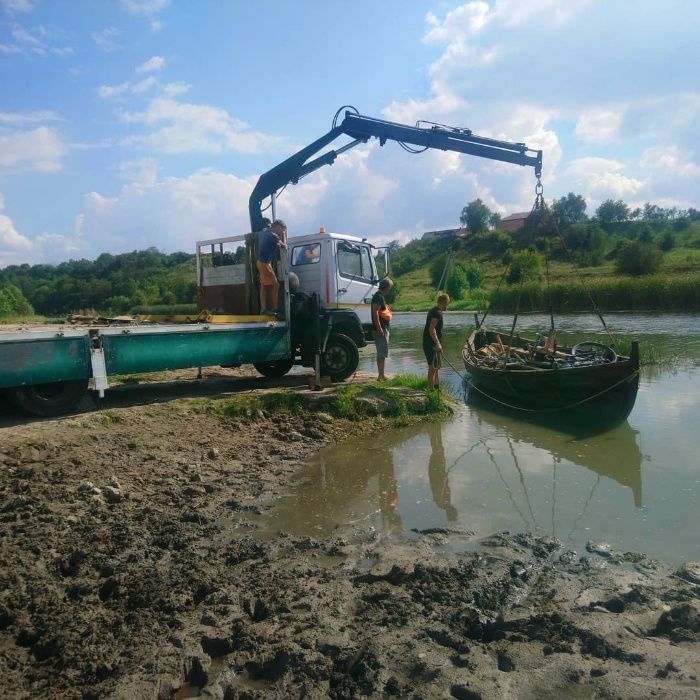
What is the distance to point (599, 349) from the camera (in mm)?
11531

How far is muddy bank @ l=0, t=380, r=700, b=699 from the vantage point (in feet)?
10.4

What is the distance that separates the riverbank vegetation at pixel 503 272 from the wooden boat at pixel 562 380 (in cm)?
234

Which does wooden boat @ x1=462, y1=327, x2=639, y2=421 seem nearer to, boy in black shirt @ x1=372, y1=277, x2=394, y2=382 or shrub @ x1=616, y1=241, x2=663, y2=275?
boy in black shirt @ x1=372, y1=277, x2=394, y2=382

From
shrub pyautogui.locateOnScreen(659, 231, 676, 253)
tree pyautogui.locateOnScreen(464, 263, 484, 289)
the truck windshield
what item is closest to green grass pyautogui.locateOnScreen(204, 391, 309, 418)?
the truck windshield

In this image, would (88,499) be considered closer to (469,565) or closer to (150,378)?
(469,565)

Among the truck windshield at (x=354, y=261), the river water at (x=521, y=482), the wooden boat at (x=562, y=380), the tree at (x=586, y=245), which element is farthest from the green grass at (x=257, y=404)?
the tree at (x=586, y=245)

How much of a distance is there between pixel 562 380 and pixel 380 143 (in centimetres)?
586

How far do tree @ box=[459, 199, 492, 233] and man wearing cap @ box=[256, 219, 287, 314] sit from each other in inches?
3025

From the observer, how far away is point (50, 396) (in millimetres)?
7695

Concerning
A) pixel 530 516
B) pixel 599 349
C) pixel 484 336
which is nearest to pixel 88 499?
pixel 530 516

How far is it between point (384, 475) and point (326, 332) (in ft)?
13.1

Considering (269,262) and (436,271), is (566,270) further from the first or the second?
(269,262)

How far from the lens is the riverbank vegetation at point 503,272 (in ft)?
108

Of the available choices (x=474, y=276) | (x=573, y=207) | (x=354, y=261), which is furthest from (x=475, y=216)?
(x=354, y=261)
